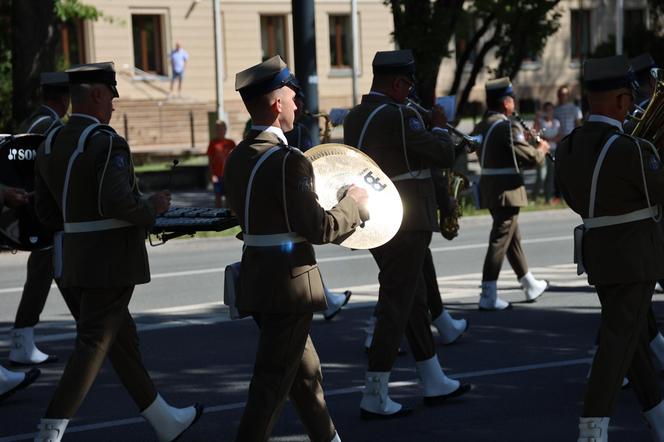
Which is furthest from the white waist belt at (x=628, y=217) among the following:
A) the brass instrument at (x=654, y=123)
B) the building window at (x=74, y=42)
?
the building window at (x=74, y=42)

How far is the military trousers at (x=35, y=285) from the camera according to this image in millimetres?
8867

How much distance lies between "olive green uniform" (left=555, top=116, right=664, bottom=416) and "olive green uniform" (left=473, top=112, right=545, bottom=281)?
179 inches

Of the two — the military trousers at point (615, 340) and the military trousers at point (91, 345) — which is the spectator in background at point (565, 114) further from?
the military trousers at point (91, 345)

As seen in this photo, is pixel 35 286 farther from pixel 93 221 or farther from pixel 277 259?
pixel 277 259

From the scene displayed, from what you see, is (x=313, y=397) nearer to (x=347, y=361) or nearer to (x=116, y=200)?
(x=116, y=200)

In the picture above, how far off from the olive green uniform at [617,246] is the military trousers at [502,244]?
4528 mm

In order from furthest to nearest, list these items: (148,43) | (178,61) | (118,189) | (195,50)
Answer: (195,50) < (148,43) < (178,61) < (118,189)

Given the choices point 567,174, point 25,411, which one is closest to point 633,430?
point 567,174

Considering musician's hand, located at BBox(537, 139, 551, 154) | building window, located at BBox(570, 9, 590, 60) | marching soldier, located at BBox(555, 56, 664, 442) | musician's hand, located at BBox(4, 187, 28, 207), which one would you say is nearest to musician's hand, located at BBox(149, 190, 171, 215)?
musician's hand, located at BBox(4, 187, 28, 207)

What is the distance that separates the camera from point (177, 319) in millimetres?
10789

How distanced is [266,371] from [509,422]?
2.13m

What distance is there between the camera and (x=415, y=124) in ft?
24.0

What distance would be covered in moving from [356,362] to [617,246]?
327 cm

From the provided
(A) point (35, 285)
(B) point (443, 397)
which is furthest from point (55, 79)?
(B) point (443, 397)
